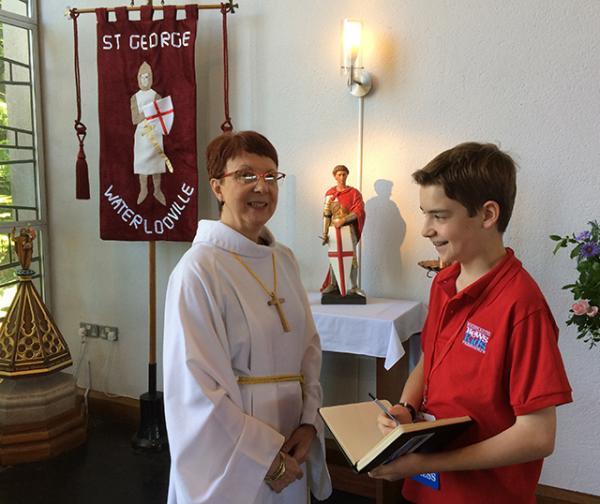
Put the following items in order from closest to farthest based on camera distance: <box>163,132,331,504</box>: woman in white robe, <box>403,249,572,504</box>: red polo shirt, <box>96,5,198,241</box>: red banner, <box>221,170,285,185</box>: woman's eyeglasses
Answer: <box>403,249,572,504</box>: red polo shirt < <box>163,132,331,504</box>: woman in white robe < <box>221,170,285,185</box>: woman's eyeglasses < <box>96,5,198,241</box>: red banner

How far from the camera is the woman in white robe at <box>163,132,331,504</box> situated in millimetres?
1371

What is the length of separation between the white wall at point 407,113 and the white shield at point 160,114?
0.22 metres

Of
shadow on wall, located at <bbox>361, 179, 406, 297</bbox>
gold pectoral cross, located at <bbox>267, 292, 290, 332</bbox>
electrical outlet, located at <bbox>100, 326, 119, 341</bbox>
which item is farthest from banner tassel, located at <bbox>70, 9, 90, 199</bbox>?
gold pectoral cross, located at <bbox>267, 292, 290, 332</bbox>

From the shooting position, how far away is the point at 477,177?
1.12m

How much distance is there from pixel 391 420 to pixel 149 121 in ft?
7.28

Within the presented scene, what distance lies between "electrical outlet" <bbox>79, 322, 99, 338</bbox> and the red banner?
0.82 m

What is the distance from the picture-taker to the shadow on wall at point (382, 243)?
2.71 m

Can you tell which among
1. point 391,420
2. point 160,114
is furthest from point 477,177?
point 160,114

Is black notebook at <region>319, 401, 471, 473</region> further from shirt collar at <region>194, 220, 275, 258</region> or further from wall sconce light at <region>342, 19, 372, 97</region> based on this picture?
wall sconce light at <region>342, 19, 372, 97</region>

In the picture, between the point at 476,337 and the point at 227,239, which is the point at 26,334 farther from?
the point at 476,337

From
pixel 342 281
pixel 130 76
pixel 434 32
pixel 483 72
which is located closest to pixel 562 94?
pixel 483 72

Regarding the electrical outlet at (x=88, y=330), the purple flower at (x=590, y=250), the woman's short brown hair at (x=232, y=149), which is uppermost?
the woman's short brown hair at (x=232, y=149)

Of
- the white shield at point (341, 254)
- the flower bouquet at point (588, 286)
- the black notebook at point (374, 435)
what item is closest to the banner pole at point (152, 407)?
the white shield at point (341, 254)

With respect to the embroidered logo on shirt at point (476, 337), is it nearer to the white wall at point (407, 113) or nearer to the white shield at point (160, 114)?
the white wall at point (407, 113)
